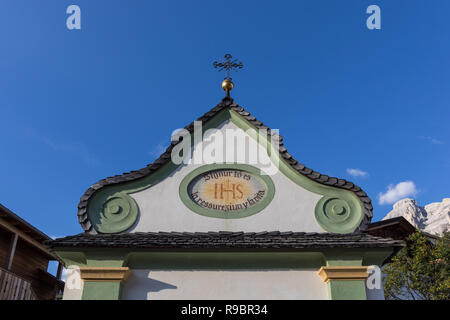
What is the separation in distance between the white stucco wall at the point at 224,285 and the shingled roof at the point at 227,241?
56 cm

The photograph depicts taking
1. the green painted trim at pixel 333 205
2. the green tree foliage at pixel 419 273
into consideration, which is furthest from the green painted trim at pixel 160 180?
the green tree foliage at pixel 419 273

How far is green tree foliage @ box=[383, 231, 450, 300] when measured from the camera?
1423 cm

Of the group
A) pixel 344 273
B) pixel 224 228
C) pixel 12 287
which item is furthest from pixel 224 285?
pixel 12 287

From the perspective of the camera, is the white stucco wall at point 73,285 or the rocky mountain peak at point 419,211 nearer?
the white stucco wall at point 73,285

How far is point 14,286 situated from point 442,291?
609 inches

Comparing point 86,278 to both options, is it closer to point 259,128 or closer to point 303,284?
point 303,284

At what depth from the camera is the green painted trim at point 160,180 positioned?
335 inches

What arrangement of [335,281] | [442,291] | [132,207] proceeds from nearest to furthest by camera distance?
1. [335,281]
2. [132,207]
3. [442,291]

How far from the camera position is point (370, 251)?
785 cm

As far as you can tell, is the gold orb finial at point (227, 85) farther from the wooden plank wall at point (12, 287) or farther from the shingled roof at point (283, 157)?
the wooden plank wall at point (12, 287)

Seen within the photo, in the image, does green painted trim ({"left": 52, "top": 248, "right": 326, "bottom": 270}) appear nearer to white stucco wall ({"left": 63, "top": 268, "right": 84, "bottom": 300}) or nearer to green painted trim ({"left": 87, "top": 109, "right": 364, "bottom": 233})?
white stucco wall ({"left": 63, "top": 268, "right": 84, "bottom": 300})

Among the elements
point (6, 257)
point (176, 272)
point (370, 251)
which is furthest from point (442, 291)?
point (6, 257)

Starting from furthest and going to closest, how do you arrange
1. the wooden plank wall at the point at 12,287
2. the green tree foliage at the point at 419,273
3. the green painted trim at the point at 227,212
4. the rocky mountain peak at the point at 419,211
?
1. the rocky mountain peak at the point at 419,211
2. the wooden plank wall at the point at 12,287
3. the green tree foliage at the point at 419,273
4. the green painted trim at the point at 227,212

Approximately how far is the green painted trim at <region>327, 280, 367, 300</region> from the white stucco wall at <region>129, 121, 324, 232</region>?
1178 millimetres
